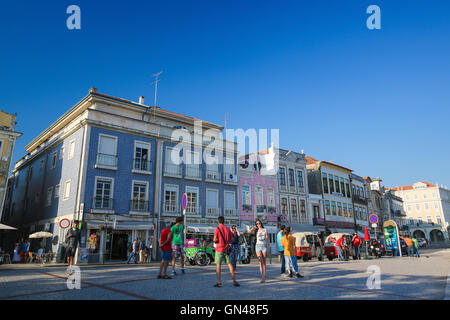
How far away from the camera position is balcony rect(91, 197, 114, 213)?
73.6 ft

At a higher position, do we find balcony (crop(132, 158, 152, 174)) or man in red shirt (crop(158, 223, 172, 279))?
balcony (crop(132, 158, 152, 174))

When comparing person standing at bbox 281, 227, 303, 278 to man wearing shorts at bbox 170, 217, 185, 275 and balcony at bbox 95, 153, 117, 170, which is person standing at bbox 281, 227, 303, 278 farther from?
balcony at bbox 95, 153, 117, 170

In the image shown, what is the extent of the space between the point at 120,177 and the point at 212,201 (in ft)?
28.7

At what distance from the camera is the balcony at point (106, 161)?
23391mm

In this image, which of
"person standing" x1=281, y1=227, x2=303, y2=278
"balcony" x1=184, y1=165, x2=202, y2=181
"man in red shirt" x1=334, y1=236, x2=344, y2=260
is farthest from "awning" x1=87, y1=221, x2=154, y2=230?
"person standing" x1=281, y1=227, x2=303, y2=278

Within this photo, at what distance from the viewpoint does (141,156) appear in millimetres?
25938

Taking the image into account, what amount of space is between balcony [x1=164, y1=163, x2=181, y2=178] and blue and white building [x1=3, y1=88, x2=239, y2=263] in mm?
89

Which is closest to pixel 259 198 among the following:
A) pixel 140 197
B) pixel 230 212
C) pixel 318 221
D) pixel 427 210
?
pixel 230 212

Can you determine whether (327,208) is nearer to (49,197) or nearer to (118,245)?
(118,245)

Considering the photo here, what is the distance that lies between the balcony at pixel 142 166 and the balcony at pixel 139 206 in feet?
7.50

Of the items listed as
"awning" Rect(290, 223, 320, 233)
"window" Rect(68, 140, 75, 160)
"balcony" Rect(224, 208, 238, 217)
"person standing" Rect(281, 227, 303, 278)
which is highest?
"window" Rect(68, 140, 75, 160)

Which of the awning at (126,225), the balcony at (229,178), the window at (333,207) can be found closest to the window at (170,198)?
the awning at (126,225)
